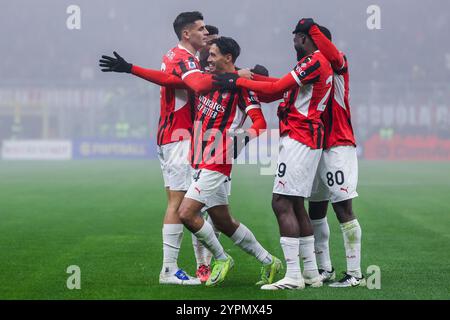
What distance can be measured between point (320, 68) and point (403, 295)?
1988mm

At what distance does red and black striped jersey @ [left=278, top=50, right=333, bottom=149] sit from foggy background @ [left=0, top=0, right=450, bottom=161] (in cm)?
4604

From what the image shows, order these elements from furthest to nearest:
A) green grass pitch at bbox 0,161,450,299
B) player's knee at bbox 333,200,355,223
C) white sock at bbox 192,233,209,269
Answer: white sock at bbox 192,233,209,269 → player's knee at bbox 333,200,355,223 → green grass pitch at bbox 0,161,450,299

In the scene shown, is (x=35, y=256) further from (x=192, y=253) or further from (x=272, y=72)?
(x=272, y=72)

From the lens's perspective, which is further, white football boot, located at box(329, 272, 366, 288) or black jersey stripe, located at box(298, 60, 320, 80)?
white football boot, located at box(329, 272, 366, 288)

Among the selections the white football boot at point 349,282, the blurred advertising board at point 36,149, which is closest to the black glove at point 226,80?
the white football boot at point 349,282

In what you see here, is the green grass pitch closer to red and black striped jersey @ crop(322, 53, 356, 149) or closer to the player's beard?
red and black striped jersey @ crop(322, 53, 356, 149)

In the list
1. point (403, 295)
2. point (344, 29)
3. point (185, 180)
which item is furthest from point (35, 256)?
point (344, 29)

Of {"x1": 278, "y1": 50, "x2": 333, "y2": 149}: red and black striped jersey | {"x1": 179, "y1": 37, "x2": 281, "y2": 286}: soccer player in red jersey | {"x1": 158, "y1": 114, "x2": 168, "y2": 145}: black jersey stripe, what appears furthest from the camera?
{"x1": 158, "y1": 114, "x2": 168, "y2": 145}: black jersey stripe

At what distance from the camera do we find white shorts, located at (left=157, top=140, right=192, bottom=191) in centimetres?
814

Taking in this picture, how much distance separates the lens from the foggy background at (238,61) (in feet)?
193

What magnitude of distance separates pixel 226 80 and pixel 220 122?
15.1 inches

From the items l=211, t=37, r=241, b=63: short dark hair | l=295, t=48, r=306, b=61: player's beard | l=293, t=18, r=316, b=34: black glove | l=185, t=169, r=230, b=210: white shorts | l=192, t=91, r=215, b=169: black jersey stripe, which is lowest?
l=185, t=169, r=230, b=210: white shorts

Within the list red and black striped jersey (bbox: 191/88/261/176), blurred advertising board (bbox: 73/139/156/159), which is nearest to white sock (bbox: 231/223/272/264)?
red and black striped jersey (bbox: 191/88/261/176)

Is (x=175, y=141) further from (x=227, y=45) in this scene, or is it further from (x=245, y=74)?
(x=227, y=45)
